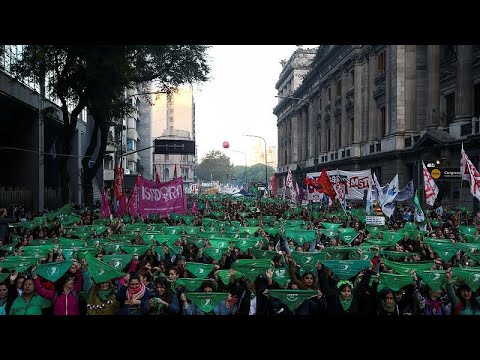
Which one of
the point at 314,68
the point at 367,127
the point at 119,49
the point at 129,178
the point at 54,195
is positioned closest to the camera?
the point at 119,49

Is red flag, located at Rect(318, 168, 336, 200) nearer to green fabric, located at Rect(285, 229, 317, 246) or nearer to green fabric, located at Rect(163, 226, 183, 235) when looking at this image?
green fabric, located at Rect(285, 229, 317, 246)

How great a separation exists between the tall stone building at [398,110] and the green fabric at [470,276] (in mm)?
14796

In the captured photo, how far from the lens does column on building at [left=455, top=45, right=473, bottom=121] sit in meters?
29.7

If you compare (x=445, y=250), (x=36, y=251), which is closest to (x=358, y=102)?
(x=445, y=250)

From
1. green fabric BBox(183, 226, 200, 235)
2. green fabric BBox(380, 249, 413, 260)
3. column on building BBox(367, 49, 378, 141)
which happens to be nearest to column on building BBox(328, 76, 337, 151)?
column on building BBox(367, 49, 378, 141)

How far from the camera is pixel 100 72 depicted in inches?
825

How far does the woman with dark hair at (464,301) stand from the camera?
757 centimetres

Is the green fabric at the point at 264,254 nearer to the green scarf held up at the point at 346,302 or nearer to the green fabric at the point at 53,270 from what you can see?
the green scarf held up at the point at 346,302

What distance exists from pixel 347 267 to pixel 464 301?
1.96 meters

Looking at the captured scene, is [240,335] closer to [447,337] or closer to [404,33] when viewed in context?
[447,337]

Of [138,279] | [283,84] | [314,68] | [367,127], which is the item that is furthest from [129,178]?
[138,279]

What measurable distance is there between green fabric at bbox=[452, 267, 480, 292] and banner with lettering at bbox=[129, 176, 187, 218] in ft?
39.8

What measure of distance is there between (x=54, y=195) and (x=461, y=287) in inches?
1350

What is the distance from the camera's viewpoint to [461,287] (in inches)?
309
